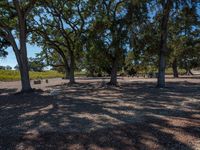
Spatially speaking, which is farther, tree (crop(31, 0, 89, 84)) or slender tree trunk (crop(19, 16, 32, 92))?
tree (crop(31, 0, 89, 84))

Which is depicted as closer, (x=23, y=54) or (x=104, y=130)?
(x=104, y=130)

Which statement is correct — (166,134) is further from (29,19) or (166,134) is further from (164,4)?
(29,19)

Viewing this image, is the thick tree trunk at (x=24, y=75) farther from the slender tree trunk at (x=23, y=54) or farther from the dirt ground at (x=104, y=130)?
the dirt ground at (x=104, y=130)

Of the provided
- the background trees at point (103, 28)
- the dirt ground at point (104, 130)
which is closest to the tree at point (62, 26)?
the background trees at point (103, 28)

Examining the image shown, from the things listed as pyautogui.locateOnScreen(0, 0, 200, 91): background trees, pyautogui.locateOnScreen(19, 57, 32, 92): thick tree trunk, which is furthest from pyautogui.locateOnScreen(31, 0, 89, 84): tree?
pyautogui.locateOnScreen(19, 57, 32, 92): thick tree trunk

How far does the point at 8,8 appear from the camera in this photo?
19.5 m

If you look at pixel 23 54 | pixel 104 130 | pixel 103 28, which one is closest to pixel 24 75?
pixel 23 54

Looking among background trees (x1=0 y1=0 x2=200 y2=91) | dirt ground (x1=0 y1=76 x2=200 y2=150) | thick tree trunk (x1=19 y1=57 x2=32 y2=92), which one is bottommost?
dirt ground (x1=0 y1=76 x2=200 y2=150)

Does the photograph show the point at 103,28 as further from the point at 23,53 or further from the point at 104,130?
the point at 104,130

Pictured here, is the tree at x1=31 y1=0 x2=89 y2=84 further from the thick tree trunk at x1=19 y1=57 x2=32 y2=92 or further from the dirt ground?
the dirt ground

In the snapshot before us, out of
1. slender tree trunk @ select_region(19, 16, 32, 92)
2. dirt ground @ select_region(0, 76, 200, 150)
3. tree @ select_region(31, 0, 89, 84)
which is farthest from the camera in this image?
tree @ select_region(31, 0, 89, 84)

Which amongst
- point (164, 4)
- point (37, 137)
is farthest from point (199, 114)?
point (164, 4)

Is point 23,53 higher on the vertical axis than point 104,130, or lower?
higher

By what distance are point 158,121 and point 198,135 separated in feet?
5.04
